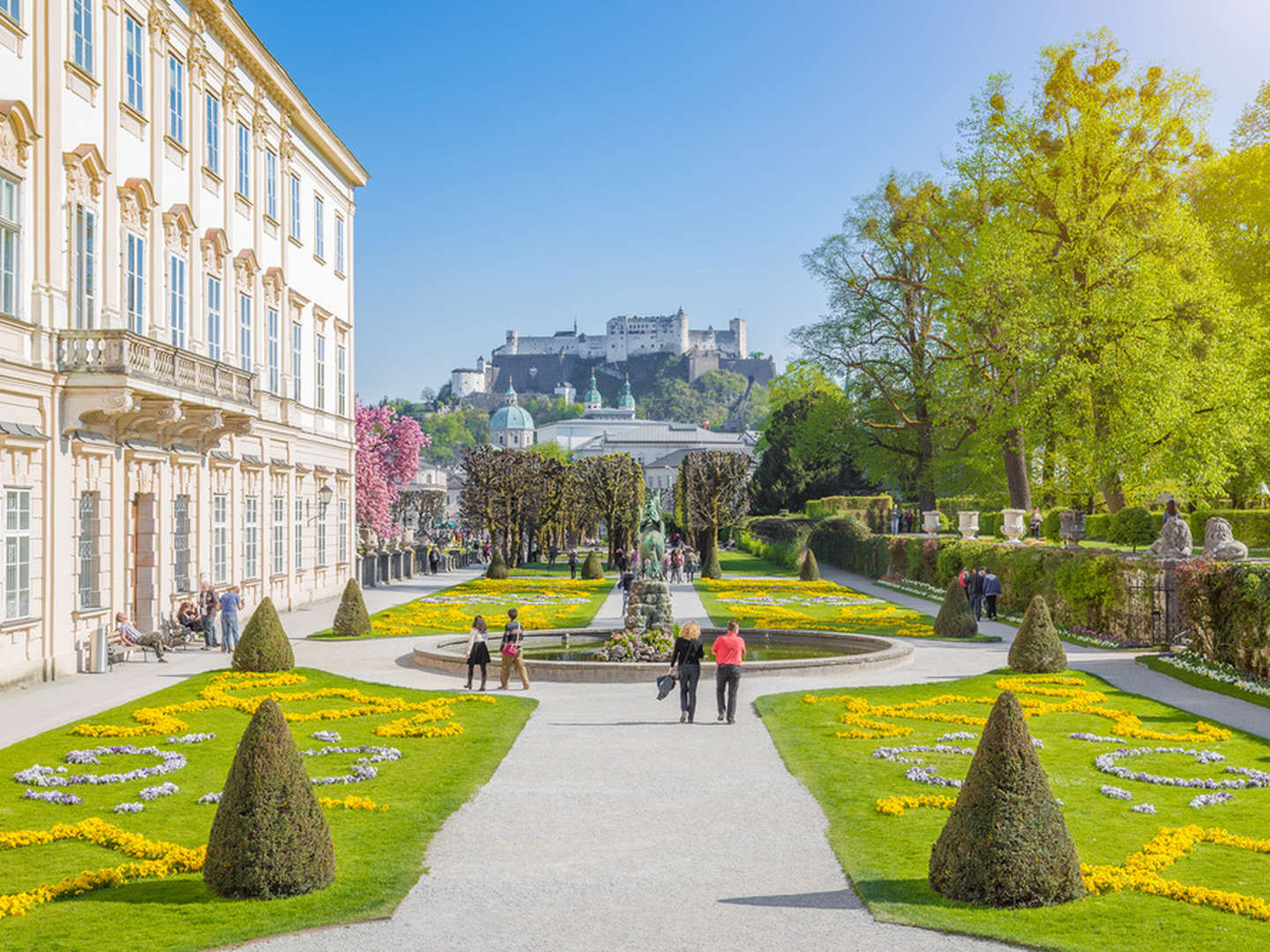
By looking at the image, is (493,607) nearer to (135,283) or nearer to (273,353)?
(273,353)

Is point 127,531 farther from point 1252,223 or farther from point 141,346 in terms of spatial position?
point 1252,223

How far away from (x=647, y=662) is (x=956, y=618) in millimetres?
8898

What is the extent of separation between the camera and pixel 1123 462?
33.6 meters

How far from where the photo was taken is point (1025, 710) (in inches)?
645

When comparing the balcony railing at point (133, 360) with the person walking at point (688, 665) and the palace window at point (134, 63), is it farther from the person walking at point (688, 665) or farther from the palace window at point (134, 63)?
the person walking at point (688, 665)

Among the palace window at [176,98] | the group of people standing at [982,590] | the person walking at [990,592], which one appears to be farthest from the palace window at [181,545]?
the person walking at [990,592]

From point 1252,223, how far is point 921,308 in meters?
13.5

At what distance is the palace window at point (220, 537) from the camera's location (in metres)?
28.0

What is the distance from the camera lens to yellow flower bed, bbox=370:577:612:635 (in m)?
30.2

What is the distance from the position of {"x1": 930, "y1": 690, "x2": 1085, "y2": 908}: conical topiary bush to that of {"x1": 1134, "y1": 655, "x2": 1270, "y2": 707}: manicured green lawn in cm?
1095

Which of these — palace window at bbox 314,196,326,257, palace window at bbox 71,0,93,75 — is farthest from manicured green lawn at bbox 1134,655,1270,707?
palace window at bbox 314,196,326,257

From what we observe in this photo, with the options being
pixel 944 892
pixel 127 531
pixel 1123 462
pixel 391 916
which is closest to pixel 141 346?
pixel 127 531

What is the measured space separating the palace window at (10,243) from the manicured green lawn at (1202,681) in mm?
19521

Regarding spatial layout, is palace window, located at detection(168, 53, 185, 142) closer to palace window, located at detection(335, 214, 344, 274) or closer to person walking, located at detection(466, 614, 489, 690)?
person walking, located at detection(466, 614, 489, 690)
